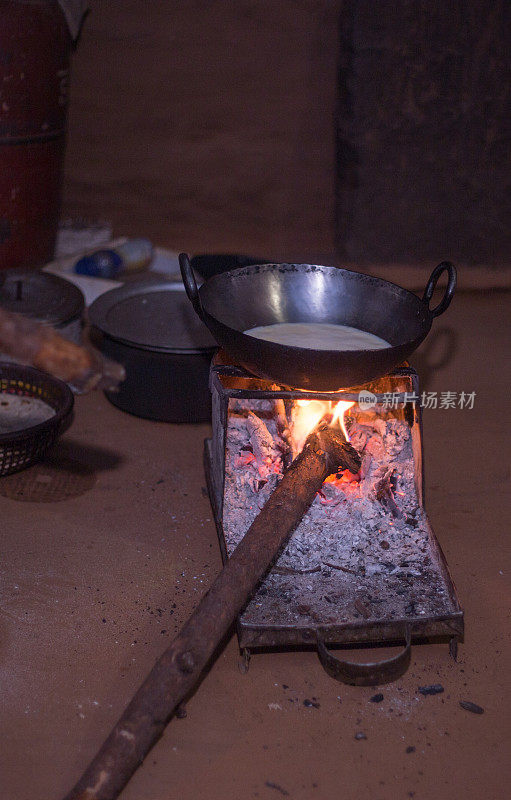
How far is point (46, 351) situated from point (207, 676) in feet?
3.78

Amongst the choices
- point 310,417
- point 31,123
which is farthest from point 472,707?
point 31,123

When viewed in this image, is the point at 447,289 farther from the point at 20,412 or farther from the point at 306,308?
the point at 20,412

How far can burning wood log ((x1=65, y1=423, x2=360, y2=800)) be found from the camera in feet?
5.58

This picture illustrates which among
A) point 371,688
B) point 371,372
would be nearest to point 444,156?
point 371,372

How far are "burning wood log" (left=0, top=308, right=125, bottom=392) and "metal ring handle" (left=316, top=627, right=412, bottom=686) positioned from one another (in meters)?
1.05

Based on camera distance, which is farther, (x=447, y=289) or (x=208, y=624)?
(x=447, y=289)

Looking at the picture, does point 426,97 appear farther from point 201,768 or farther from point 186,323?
point 201,768

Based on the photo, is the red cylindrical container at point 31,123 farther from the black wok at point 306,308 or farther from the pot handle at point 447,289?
the pot handle at point 447,289

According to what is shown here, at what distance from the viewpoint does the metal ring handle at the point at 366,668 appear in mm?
2039

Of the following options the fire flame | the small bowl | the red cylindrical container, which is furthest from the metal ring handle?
the red cylindrical container

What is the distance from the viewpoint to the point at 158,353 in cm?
325

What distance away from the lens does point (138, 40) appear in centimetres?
476

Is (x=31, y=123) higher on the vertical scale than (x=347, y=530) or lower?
higher

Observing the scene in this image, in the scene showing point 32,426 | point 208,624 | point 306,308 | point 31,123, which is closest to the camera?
point 208,624
